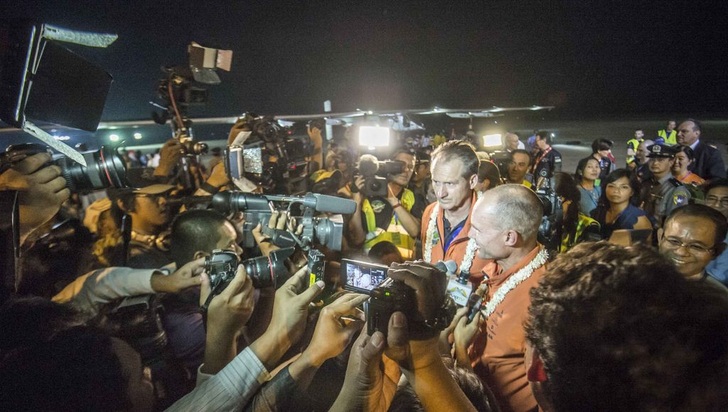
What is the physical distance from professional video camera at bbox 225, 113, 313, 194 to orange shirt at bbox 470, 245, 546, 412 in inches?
82.3

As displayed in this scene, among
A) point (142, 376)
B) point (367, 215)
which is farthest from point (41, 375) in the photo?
point (367, 215)

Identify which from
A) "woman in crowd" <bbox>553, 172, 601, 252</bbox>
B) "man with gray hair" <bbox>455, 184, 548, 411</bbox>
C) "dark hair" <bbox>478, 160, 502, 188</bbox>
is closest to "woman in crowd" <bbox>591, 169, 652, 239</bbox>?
"woman in crowd" <bbox>553, 172, 601, 252</bbox>

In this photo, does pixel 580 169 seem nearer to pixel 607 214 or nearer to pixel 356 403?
pixel 607 214

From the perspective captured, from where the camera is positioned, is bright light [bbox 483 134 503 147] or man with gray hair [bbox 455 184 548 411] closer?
man with gray hair [bbox 455 184 548 411]

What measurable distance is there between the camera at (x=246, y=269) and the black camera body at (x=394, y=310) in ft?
2.32

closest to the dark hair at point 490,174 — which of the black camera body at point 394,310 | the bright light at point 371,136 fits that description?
the black camera body at point 394,310

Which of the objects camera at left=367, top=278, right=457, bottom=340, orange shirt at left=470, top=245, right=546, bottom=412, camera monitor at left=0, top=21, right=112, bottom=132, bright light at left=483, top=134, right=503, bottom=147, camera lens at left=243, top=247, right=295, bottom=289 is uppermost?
camera monitor at left=0, top=21, right=112, bottom=132

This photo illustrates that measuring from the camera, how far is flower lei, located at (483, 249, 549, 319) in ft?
6.06

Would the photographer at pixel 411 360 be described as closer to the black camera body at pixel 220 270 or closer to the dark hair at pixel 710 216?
the black camera body at pixel 220 270

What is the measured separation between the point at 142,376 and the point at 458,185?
2.14 metres

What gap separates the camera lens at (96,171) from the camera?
151cm

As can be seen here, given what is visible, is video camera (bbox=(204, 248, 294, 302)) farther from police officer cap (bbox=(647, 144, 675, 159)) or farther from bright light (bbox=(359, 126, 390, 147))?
bright light (bbox=(359, 126, 390, 147))

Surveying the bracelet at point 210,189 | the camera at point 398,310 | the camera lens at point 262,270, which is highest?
the bracelet at point 210,189

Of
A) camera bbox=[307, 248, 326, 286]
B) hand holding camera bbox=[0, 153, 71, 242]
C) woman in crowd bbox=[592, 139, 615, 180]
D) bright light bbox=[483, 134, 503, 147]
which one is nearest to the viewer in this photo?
hand holding camera bbox=[0, 153, 71, 242]
